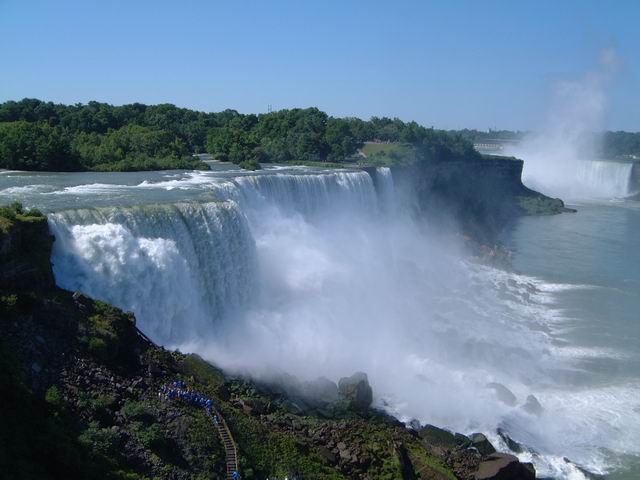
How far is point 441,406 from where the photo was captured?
14.8 m

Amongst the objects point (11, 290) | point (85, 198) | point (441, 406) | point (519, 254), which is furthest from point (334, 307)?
point (519, 254)

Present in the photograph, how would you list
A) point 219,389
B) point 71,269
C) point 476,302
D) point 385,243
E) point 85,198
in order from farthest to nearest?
point 385,243 → point 476,302 → point 85,198 → point 71,269 → point 219,389

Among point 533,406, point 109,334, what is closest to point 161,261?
point 109,334

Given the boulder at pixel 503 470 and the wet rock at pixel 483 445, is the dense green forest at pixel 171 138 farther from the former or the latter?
the boulder at pixel 503 470

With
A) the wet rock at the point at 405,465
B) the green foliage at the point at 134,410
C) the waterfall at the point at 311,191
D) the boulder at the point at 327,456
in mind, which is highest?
the waterfall at the point at 311,191

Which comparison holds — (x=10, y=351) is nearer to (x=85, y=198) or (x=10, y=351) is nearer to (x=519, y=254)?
(x=85, y=198)

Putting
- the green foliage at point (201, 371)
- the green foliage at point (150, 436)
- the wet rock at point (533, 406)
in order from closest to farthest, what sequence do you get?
the green foliage at point (150, 436)
the green foliage at point (201, 371)
the wet rock at point (533, 406)

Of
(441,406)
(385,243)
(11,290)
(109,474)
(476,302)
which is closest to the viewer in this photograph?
(109,474)

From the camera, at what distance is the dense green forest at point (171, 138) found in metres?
25.2

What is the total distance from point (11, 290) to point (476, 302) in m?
17.5

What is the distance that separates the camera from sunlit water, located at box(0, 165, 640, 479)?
14.0 metres

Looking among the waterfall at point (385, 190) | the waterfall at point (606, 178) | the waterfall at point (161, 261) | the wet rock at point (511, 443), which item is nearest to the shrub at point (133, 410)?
the waterfall at point (161, 261)

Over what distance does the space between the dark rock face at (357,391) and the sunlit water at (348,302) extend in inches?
40.6

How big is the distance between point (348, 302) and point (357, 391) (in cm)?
710
